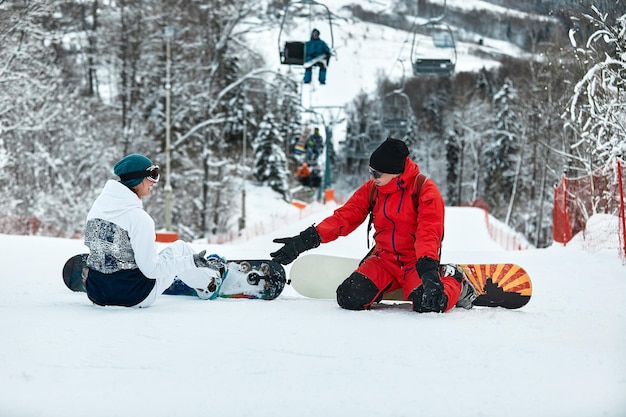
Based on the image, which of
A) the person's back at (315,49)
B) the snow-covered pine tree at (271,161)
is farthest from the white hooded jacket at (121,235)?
the snow-covered pine tree at (271,161)

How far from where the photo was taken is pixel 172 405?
236 centimetres

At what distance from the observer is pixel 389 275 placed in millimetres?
4250

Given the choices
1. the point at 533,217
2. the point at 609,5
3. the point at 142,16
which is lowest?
the point at 533,217

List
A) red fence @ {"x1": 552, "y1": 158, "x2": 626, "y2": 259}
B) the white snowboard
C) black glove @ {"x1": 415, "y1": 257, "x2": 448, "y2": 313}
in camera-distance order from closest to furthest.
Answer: black glove @ {"x1": 415, "y1": 257, "x2": 448, "y2": 313} < the white snowboard < red fence @ {"x1": 552, "y1": 158, "x2": 626, "y2": 259}

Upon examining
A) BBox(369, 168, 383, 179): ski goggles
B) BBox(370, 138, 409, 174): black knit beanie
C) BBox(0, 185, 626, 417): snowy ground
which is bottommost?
BBox(0, 185, 626, 417): snowy ground

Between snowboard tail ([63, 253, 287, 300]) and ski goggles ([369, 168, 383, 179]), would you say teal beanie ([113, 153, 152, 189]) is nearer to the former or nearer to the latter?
snowboard tail ([63, 253, 287, 300])

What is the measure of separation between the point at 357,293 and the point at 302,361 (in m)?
1.30

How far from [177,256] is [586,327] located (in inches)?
96.5

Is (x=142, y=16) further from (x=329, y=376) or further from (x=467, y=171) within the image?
(x=467, y=171)

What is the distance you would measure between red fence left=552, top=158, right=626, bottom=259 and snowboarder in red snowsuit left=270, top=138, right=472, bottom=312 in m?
4.23

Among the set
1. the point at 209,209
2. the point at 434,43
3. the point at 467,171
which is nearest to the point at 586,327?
the point at 434,43

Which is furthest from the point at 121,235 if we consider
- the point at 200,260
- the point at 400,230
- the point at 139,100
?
the point at 139,100

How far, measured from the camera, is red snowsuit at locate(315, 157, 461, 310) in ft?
13.3

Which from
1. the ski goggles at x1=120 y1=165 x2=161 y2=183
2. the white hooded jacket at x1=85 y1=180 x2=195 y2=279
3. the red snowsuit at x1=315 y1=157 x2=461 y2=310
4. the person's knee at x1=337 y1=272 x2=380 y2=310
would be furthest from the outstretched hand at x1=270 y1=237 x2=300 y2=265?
the ski goggles at x1=120 y1=165 x2=161 y2=183
